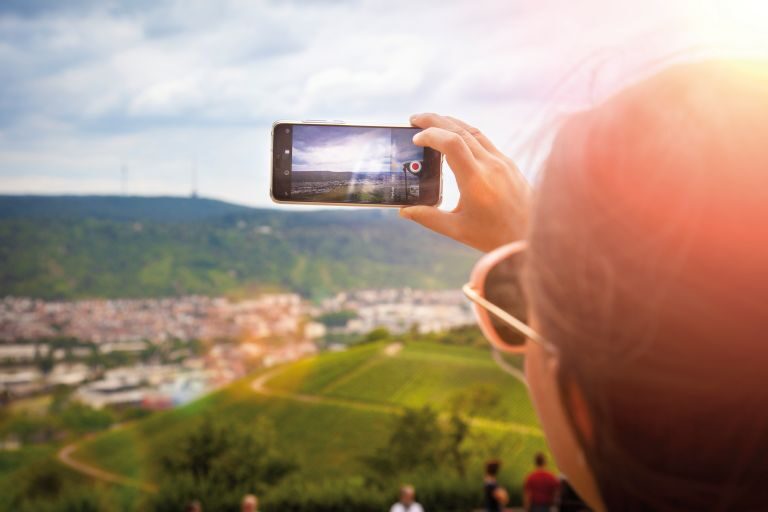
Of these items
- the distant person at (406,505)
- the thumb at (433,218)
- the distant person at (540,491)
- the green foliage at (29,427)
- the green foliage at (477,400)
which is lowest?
the green foliage at (29,427)

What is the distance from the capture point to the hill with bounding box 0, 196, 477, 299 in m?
59.8

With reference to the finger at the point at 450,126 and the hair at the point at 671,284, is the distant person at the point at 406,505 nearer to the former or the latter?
the finger at the point at 450,126

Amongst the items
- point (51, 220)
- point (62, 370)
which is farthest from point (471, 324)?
point (51, 220)

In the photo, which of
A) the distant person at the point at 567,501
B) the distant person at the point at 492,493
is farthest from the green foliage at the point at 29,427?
the distant person at the point at 567,501

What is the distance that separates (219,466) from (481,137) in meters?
32.6

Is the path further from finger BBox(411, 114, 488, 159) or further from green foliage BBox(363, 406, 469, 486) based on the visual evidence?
finger BBox(411, 114, 488, 159)

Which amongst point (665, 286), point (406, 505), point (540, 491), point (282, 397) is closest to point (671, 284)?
point (665, 286)

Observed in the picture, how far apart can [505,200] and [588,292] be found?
55cm

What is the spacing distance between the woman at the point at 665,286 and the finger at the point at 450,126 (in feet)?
1.95

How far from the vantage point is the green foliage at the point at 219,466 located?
28797mm

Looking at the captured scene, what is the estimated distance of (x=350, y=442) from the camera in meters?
39.0

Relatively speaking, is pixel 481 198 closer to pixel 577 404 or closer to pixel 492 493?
pixel 577 404

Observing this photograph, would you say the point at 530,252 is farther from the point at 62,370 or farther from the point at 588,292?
the point at 62,370

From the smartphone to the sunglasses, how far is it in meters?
0.91
